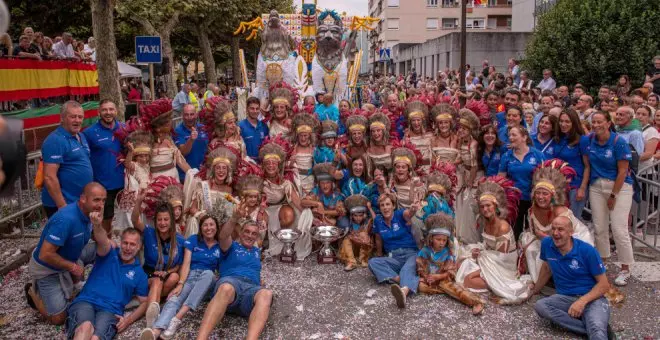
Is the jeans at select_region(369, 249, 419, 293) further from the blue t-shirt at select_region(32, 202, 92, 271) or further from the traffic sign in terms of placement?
the traffic sign

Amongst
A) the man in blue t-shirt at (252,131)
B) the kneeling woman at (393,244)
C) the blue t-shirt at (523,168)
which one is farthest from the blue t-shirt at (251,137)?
the blue t-shirt at (523,168)

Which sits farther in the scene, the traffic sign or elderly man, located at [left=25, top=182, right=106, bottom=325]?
the traffic sign

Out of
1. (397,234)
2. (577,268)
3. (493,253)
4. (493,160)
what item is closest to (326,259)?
(397,234)

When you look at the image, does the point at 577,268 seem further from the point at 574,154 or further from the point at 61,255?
the point at 61,255

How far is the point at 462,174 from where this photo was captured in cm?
685

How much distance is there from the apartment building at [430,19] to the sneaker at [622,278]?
45.5m

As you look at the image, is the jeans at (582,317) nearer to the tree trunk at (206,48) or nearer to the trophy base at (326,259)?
the trophy base at (326,259)

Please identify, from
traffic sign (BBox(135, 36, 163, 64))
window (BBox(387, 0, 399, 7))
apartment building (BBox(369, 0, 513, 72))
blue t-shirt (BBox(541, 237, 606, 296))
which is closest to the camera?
blue t-shirt (BBox(541, 237, 606, 296))

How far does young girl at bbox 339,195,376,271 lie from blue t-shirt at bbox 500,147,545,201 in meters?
1.53

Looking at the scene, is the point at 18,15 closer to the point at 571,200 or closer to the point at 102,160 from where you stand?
the point at 102,160

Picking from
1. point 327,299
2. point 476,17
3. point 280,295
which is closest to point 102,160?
point 280,295

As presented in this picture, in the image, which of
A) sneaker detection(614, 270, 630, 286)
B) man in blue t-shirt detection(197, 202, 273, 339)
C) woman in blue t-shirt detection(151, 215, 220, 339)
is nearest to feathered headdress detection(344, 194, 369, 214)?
man in blue t-shirt detection(197, 202, 273, 339)

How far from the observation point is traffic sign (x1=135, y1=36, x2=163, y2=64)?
1177cm

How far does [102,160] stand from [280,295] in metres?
2.47
